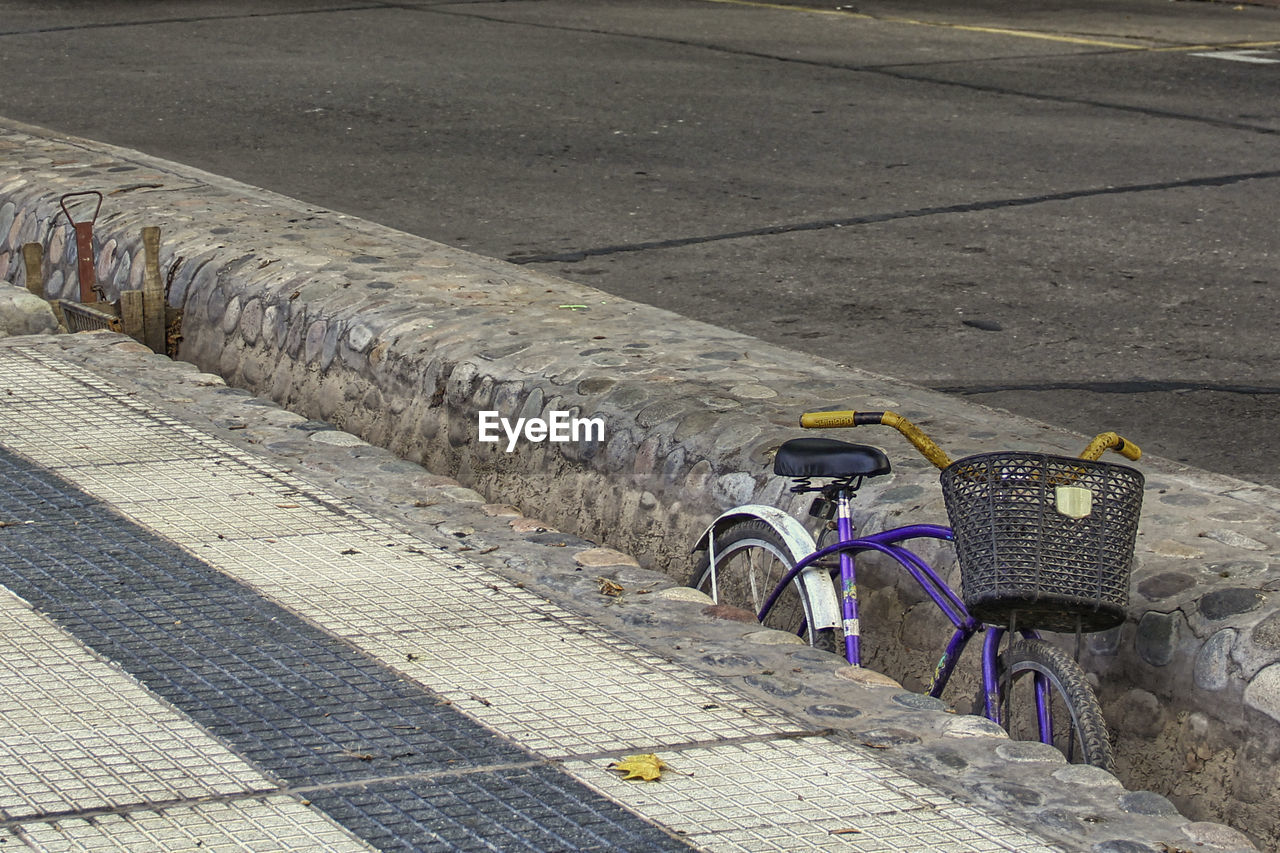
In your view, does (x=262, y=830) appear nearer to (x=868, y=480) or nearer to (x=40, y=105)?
(x=868, y=480)

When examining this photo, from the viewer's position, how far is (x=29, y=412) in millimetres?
6289

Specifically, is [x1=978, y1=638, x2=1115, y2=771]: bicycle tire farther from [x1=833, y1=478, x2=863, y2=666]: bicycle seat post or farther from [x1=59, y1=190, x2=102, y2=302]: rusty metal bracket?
[x1=59, y1=190, x2=102, y2=302]: rusty metal bracket

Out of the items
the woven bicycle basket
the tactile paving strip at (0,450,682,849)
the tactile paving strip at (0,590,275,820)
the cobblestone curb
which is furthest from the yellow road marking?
the tactile paving strip at (0,590,275,820)

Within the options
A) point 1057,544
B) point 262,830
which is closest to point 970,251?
point 1057,544

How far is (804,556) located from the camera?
481cm

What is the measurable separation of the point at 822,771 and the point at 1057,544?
65 centimetres

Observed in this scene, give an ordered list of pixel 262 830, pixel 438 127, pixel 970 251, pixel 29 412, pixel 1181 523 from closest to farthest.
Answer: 1. pixel 262 830
2. pixel 1181 523
3. pixel 29 412
4. pixel 970 251
5. pixel 438 127

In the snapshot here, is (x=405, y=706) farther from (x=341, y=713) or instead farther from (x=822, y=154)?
(x=822, y=154)

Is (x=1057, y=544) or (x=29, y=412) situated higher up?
(x=1057, y=544)

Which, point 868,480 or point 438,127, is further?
point 438,127

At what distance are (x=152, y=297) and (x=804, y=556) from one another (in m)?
3.79

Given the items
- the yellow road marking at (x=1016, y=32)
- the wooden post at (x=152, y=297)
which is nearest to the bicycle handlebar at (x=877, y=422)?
the wooden post at (x=152, y=297)

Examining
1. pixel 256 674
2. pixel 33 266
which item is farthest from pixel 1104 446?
pixel 33 266

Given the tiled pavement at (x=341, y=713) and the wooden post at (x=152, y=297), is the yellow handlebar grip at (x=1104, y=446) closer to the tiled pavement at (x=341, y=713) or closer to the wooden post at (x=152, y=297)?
the tiled pavement at (x=341, y=713)
